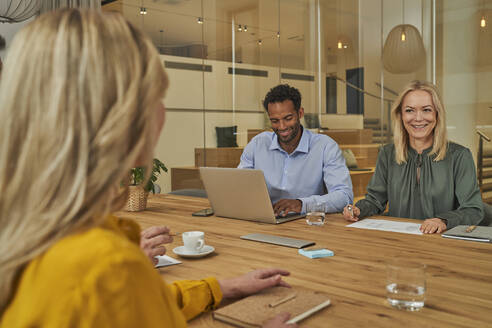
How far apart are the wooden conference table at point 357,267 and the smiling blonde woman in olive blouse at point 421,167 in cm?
58

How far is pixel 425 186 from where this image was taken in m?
2.55

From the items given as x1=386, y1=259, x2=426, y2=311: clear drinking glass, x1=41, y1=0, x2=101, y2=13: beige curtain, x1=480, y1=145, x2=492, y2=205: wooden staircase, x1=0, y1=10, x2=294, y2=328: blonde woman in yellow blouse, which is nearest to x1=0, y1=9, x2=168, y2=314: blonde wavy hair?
x1=0, y1=10, x2=294, y2=328: blonde woman in yellow blouse

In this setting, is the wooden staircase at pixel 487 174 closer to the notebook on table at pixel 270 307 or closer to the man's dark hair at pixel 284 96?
the man's dark hair at pixel 284 96

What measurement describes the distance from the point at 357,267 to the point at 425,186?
1321 millimetres

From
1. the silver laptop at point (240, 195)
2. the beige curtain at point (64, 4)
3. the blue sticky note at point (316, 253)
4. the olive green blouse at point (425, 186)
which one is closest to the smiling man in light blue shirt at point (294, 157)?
the olive green blouse at point (425, 186)

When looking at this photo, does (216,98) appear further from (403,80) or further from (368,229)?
(368,229)

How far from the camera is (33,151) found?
599 mm

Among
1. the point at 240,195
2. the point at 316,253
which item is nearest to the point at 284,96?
the point at 240,195

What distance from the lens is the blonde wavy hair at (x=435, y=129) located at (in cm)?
252

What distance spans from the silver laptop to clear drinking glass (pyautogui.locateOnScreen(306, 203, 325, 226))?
0.46 feet

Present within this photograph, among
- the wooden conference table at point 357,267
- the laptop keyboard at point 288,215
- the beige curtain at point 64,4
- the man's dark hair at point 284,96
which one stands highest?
the beige curtain at point 64,4

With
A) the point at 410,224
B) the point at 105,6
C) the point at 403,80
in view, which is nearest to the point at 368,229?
the point at 410,224

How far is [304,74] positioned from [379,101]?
0.93 meters

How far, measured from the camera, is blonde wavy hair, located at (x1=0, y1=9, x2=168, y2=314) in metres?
0.60
